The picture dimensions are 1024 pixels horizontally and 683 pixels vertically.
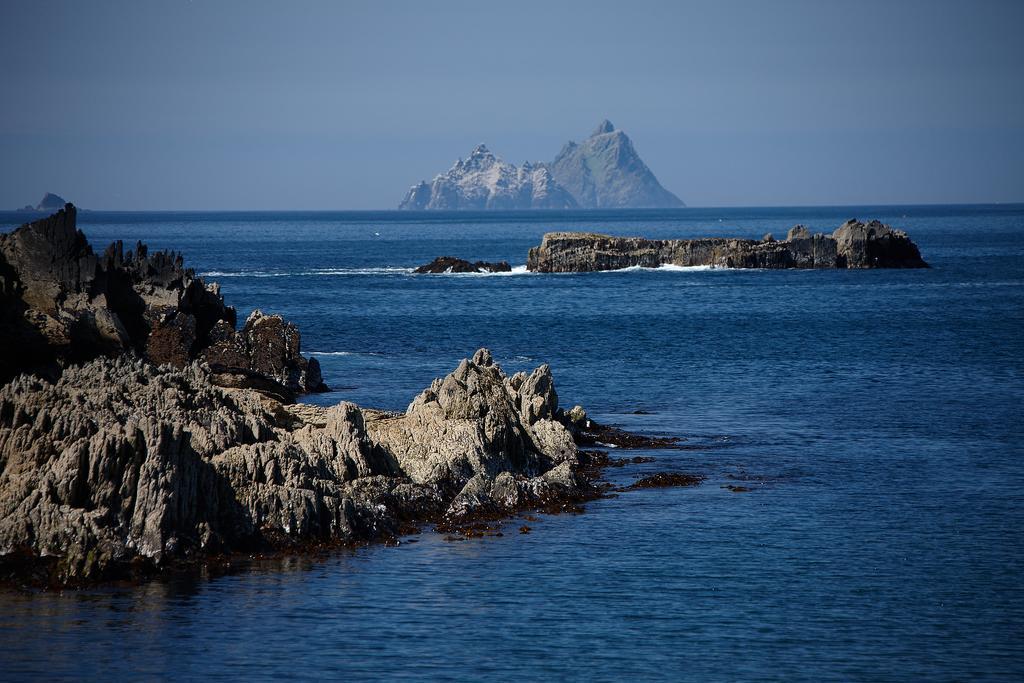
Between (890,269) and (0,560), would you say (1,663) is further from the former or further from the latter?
(890,269)

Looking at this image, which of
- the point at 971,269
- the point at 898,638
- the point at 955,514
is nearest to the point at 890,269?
the point at 971,269

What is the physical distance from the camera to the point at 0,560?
85.2 feet

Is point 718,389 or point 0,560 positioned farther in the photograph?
point 718,389

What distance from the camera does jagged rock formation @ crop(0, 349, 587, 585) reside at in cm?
2648

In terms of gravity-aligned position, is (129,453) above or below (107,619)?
above

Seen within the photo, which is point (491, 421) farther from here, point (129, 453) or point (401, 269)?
point (401, 269)

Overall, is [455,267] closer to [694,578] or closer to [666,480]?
[666,480]

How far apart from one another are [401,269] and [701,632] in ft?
432

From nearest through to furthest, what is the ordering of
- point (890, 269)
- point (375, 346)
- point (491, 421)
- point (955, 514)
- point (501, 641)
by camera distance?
point (501, 641) < point (955, 514) < point (491, 421) < point (375, 346) < point (890, 269)

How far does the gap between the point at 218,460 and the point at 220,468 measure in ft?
1.25

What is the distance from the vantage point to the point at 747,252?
150000mm

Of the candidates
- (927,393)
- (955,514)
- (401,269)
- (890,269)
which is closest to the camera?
(955,514)

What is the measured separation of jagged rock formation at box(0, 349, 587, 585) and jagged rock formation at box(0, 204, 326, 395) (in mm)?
11089

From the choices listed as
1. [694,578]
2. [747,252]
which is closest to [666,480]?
[694,578]
